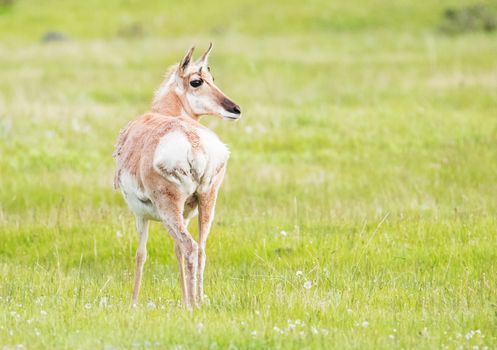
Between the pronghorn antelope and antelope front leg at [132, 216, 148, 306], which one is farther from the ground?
the pronghorn antelope

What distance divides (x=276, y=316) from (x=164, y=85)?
295 cm

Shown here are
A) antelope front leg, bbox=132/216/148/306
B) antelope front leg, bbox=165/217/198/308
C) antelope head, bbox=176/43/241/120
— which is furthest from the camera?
antelope head, bbox=176/43/241/120

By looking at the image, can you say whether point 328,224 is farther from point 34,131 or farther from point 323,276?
point 34,131

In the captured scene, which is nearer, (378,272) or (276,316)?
(276,316)

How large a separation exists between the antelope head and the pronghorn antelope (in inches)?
4.1

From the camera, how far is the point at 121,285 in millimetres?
9367

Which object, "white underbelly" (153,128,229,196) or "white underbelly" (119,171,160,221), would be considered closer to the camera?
"white underbelly" (153,128,229,196)

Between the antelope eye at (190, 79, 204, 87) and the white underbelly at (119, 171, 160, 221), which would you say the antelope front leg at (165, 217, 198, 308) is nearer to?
the white underbelly at (119, 171, 160, 221)

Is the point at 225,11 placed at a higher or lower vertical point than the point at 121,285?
higher

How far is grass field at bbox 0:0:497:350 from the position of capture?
23.9ft

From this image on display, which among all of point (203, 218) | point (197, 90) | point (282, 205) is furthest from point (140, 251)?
point (282, 205)

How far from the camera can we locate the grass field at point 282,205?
729cm

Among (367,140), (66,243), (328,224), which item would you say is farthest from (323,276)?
(367,140)

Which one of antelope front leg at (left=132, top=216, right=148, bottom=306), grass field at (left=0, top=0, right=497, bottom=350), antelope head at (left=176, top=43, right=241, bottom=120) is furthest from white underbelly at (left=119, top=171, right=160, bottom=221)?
antelope head at (left=176, top=43, right=241, bottom=120)
